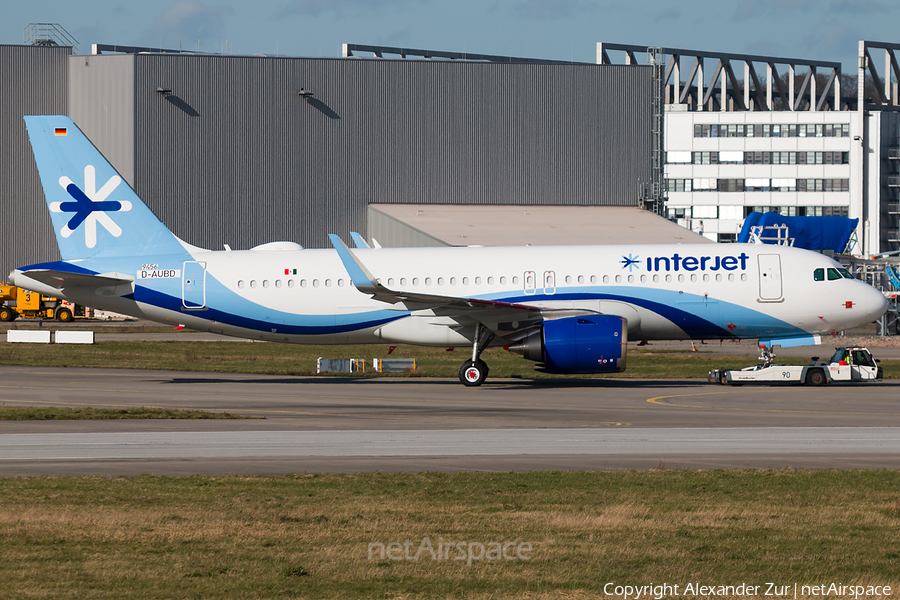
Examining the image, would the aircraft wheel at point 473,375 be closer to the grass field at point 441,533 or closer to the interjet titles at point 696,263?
the interjet titles at point 696,263

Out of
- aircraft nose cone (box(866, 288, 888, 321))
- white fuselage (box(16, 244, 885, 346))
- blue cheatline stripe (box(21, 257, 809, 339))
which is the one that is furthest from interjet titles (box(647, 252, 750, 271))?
aircraft nose cone (box(866, 288, 888, 321))

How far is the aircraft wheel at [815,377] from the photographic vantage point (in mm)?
34250

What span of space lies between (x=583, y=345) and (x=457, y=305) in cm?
441

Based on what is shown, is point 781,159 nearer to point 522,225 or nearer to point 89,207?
point 522,225

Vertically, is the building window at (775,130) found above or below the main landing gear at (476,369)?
above

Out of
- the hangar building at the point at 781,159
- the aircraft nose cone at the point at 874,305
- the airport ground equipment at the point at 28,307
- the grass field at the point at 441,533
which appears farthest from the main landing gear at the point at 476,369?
the hangar building at the point at 781,159

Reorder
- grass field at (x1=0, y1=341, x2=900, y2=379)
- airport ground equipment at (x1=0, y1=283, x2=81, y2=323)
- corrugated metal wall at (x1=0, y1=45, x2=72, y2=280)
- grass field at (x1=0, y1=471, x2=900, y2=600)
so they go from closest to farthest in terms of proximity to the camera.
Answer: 1. grass field at (x1=0, y1=471, x2=900, y2=600)
2. grass field at (x1=0, y1=341, x2=900, y2=379)
3. corrugated metal wall at (x1=0, y1=45, x2=72, y2=280)
4. airport ground equipment at (x1=0, y1=283, x2=81, y2=323)

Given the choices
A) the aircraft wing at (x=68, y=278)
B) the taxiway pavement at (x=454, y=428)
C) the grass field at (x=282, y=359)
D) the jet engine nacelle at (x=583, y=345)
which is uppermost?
the aircraft wing at (x=68, y=278)

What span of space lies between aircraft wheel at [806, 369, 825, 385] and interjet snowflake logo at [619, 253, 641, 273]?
22.3 feet

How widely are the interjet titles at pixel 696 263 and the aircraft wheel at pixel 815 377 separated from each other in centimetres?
419

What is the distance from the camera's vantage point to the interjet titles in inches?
1387

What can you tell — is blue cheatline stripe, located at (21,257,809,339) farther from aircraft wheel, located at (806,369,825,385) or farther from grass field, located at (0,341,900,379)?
grass field, located at (0,341,900,379)

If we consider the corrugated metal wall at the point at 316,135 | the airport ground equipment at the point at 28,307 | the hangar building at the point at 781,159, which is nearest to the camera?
the corrugated metal wall at the point at 316,135

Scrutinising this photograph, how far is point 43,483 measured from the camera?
15.8 m
